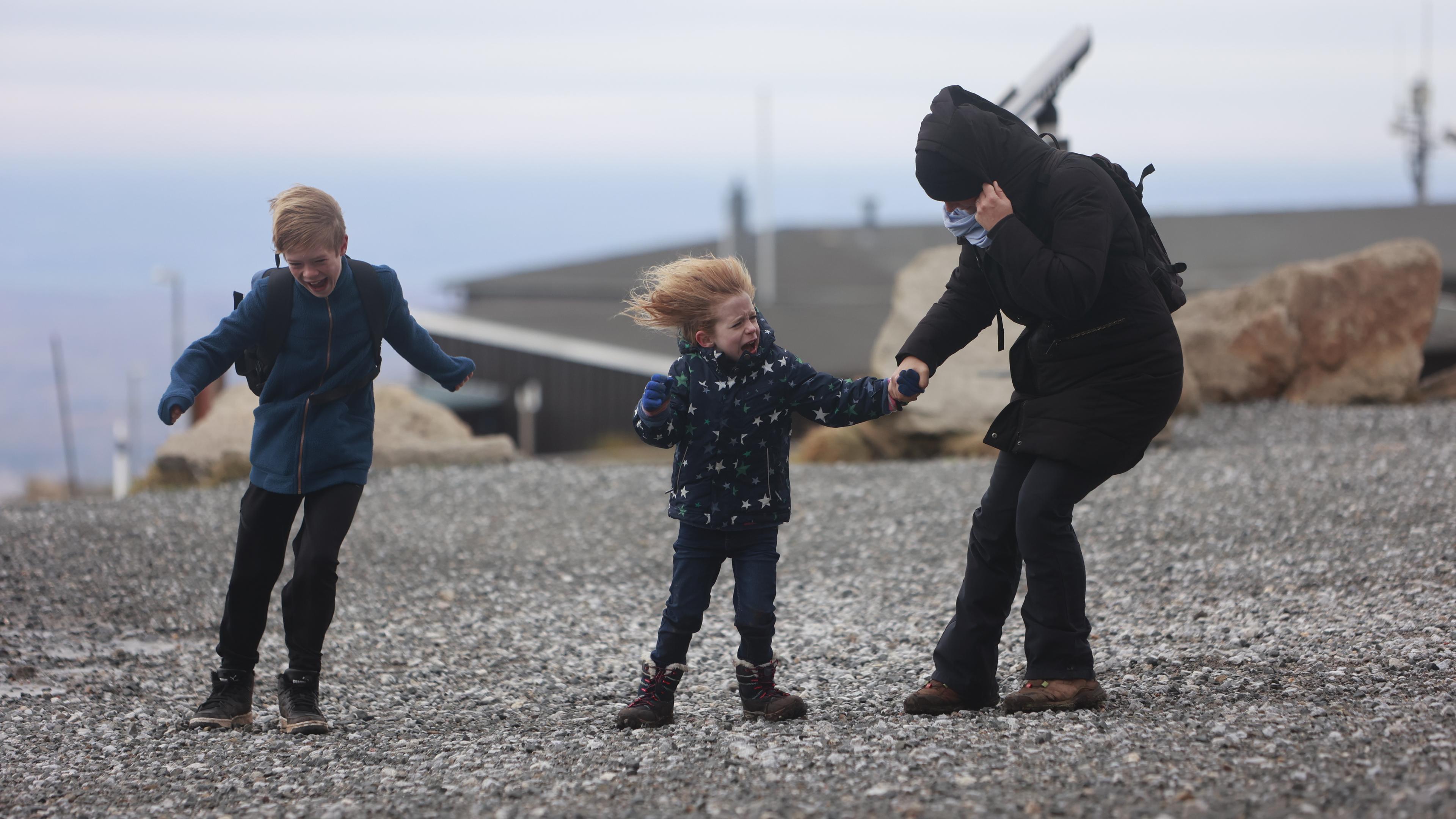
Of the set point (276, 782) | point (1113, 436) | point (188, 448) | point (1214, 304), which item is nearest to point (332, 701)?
point (276, 782)

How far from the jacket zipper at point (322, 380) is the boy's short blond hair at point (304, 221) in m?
0.23

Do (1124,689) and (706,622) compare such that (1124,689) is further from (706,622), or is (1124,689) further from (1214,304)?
(1214,304)

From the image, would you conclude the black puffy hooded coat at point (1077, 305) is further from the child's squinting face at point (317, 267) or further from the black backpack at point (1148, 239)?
the child's squinting face at point (317, 267)

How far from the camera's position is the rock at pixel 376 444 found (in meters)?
11.2

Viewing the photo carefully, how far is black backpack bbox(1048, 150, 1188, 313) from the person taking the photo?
3.84 metres

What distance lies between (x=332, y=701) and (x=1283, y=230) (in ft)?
96.5

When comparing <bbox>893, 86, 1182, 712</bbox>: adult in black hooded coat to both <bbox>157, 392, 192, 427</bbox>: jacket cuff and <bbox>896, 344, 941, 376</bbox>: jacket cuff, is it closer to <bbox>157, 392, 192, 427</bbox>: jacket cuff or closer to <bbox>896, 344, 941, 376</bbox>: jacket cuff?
<bbox>896, 344, 941, 376</bbox>: jacket cuff

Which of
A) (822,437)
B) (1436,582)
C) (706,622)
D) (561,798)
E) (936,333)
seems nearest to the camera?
(561,798)

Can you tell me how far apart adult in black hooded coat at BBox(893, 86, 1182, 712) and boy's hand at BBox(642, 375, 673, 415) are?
782mm

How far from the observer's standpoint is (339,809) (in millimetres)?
3270

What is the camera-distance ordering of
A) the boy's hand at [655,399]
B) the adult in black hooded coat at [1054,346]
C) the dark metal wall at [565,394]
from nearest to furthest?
1. the adult in black hooded coat at [1054,346]
2. the boy's hand at [655,399]
3. the dark metal wall at [565,394]

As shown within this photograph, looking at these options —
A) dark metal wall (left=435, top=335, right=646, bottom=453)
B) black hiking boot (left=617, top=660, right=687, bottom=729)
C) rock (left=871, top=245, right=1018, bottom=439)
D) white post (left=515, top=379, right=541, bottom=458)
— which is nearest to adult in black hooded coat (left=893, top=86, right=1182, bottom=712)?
black hiking boot (left=617, top=660, right=687, bottom=729)

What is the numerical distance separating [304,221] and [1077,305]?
2.51 meters

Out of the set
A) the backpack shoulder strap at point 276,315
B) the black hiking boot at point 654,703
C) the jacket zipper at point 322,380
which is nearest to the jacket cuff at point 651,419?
the black hiking boot at point 654,703
